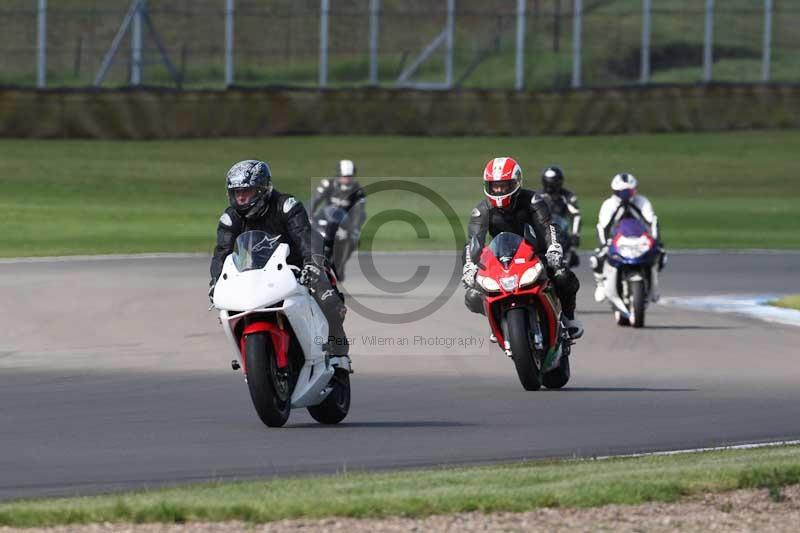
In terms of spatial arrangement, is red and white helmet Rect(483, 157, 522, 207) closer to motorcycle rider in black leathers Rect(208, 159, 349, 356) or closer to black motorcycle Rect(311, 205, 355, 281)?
motorcycle rider in black leathers Rect(208, 159, 349, 356)

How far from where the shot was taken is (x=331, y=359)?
12594 millimetres

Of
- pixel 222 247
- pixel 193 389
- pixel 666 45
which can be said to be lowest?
pixel 193 389

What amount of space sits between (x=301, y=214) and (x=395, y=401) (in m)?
2.40

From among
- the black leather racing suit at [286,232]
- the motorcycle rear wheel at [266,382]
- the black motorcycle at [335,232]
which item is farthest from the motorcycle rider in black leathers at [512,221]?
the black motorcycle at [335,232]

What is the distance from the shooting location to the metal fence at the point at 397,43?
44438 mm

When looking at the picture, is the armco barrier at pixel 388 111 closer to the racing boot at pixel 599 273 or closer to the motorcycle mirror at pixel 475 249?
the racing boot at pixel 599 273

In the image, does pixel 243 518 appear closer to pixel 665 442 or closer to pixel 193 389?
pixel 665 442

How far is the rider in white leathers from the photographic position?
69.1ft

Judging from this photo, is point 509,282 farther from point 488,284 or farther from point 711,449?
point 711,449

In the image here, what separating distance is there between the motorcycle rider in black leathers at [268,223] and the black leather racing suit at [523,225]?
2.63m

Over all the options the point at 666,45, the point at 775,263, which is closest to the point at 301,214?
the point at 775,263

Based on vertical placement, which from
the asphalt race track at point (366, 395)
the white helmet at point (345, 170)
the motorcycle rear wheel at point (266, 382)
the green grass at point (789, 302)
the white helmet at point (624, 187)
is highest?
the white helmet at point (345, 170)

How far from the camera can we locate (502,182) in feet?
48.5

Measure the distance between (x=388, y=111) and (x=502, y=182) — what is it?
102 feet
